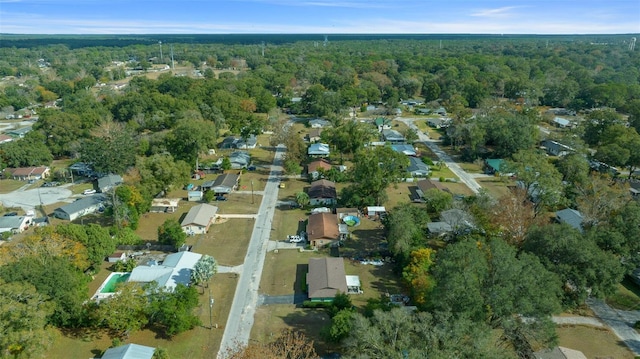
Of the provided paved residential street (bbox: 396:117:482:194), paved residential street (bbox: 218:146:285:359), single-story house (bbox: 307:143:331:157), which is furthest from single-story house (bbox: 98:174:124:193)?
paved residential street (bbox: 396:117:482:194)

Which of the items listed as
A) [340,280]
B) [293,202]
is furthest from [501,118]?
[340,280]

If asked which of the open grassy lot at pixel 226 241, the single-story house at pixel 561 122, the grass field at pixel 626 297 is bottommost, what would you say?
the grass field at pixel 626 297

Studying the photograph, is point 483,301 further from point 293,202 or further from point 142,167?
point 142,167

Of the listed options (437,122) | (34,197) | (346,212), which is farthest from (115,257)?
(437,122)

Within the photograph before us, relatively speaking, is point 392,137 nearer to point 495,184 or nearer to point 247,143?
point 495,184

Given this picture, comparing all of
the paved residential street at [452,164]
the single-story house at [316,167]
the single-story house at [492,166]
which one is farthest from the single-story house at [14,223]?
the single-story house at [492,166]

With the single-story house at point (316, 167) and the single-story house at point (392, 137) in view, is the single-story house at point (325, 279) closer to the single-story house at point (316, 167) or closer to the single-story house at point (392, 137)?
the single-story house at point (316, 167)
